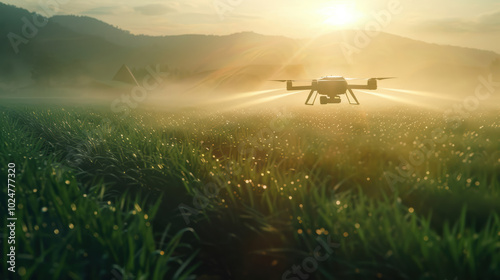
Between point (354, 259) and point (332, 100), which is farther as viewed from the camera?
point (332, 100)

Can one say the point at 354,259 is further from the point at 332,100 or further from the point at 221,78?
the point at 221,78

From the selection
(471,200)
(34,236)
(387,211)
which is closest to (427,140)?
(471,200)

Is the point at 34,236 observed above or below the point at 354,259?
above

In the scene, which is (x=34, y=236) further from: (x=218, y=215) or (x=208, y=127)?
(x=208, y=127)

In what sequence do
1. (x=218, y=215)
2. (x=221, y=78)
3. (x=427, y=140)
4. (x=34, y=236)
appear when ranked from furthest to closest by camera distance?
(x=221, y=78), (x=427, y=140), (x=218, y=215), (x=34, y=236)

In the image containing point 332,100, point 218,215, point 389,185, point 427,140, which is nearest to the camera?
point 218,215

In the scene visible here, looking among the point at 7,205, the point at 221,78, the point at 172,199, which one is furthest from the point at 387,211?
the point at 221,78
